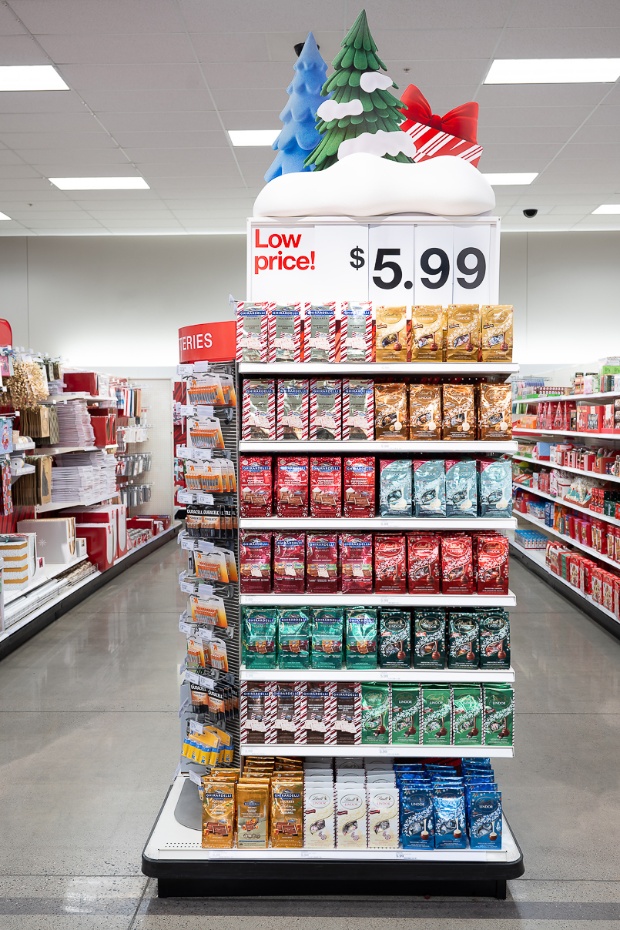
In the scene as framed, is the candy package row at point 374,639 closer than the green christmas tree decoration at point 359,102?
Yes

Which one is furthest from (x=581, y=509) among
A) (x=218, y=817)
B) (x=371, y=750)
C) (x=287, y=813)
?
(x=218, y=817)

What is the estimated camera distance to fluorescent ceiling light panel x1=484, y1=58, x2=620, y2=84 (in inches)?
222

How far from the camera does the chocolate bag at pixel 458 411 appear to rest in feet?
8.93

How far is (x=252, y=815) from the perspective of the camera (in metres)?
2.67

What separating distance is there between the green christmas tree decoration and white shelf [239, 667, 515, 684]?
77.1 inches

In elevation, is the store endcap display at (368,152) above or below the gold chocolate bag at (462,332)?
above

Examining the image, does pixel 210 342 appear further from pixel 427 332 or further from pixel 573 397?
pixel 573 397

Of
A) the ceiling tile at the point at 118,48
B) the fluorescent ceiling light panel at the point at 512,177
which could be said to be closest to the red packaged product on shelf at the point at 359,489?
A: the ceiling tile at the point at 118,48

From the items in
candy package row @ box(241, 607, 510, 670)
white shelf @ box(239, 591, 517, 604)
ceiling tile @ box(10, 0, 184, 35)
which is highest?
ceiling tile @ box(10, 0, 184, 35)

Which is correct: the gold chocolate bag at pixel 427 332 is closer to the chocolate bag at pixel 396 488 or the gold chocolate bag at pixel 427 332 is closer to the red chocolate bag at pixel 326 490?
the chocolate bag at pixel 396 488

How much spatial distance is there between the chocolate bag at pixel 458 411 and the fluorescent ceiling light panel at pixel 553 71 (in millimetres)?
4115

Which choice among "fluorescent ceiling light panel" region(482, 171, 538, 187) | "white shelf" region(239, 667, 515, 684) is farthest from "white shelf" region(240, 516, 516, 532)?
"fluorescent ceiling light panel" region(482, 171, 538, 187)

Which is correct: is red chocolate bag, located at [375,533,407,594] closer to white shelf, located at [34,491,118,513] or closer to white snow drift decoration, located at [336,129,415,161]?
white snow drift decoration, located at [336,129,415,161]

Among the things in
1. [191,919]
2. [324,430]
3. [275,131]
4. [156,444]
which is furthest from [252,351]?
[156,444]
